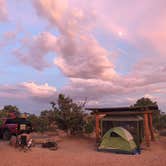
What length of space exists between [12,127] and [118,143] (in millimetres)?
9157

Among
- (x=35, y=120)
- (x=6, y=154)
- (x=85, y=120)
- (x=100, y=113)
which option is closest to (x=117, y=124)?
(x=100, y=113)

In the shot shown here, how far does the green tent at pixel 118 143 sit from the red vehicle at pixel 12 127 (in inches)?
301

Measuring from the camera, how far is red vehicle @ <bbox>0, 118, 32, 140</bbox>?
64.1ft

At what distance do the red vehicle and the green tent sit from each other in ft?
25.1

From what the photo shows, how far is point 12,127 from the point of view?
19.5 metres

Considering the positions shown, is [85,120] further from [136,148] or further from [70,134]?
[136,148]

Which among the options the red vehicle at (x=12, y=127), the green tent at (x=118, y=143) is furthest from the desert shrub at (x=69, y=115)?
the green tent at (x=118, y=143)

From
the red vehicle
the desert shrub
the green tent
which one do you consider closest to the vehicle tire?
the red vehicle

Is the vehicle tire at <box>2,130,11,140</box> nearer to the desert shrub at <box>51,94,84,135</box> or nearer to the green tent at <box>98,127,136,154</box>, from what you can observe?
the desert shrub at <box>51,94,84,135</box>

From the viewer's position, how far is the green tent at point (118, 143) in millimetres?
14212

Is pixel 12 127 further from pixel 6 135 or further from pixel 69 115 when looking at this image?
pixel 69 115

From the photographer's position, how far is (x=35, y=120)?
26.5 metres

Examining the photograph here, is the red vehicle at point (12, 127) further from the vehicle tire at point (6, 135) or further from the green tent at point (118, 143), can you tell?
the green tent at point (118, 143)

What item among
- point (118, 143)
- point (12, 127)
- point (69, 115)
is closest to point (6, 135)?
point (12, 127)
